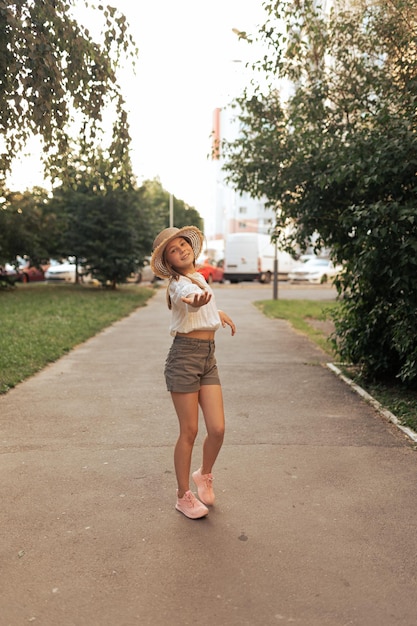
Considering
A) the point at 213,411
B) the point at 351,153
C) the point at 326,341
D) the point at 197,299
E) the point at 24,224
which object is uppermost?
the point at 351,153

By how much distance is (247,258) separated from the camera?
4069cm

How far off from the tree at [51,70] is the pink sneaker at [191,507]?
139 inches

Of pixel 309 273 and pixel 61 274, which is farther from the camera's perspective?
pixel 309 273

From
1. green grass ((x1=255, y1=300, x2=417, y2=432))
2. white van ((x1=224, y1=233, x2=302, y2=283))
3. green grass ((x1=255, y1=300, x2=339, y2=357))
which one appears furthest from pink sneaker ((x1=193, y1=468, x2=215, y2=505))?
white van ((x1=224, y1=233, x2=302, y2=283))

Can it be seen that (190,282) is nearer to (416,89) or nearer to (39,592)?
(39,592)

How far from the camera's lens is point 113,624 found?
307 cm

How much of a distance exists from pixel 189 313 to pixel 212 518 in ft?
3.90

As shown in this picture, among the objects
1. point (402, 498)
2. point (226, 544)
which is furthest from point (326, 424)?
point (226, 544)

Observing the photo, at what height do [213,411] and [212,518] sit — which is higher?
[213,411]

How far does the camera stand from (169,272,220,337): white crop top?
4.35 m

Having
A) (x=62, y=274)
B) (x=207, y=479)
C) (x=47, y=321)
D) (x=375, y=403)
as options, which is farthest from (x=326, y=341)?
(x=62, y=274)

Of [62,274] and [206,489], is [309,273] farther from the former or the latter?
[206,489]

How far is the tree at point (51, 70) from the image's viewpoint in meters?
6.29

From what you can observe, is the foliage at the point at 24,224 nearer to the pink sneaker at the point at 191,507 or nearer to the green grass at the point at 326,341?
the green grass at the point at 326,341
